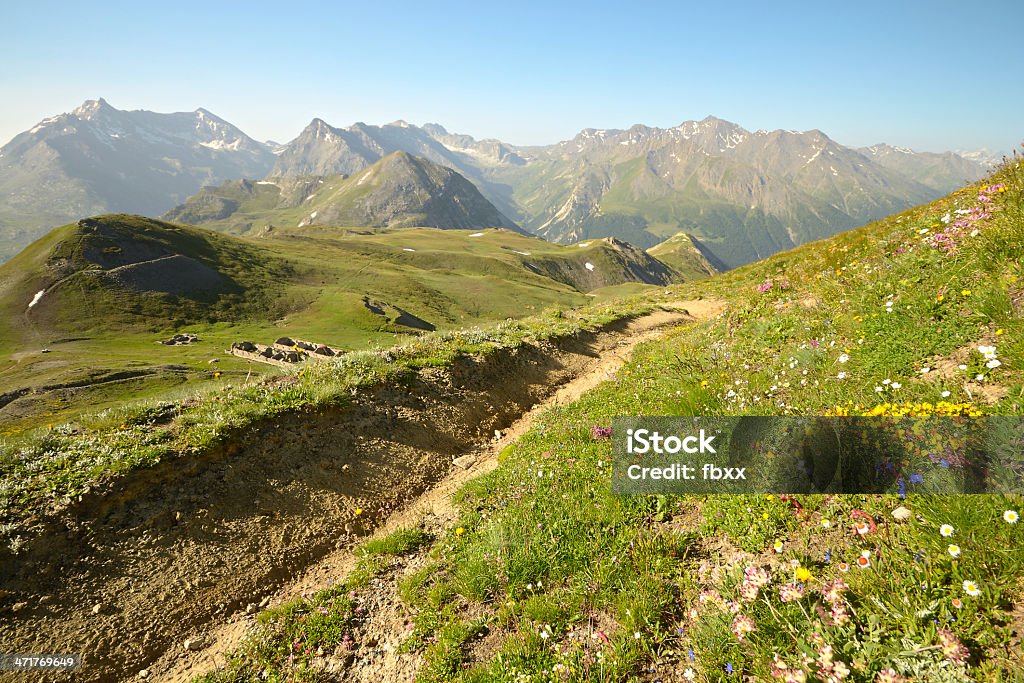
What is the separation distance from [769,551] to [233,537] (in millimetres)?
9306

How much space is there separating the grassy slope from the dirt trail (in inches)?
46.7

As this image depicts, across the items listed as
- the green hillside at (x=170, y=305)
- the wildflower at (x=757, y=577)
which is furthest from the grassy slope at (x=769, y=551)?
the green hillside at (x=170, y=305)

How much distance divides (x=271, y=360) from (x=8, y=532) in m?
55.7

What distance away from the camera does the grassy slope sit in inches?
142

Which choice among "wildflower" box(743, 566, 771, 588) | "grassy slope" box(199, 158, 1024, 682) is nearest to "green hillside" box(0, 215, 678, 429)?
"grassy slope" box(199, 158, 1024, 682)

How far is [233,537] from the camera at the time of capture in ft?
28.5

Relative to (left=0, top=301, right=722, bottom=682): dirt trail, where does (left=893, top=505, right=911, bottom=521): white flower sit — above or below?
above

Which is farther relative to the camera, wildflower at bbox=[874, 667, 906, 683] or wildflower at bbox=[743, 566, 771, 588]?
wildflower at bbox=[743, 566, 771, 588]

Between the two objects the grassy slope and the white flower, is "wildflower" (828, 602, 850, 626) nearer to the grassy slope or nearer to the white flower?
the grassy slope

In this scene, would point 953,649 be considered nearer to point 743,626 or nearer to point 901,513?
point 743,626

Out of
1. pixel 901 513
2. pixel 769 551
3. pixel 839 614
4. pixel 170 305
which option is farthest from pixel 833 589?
pixel 170 305

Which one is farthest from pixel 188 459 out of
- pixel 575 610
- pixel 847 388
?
pixel 847 388

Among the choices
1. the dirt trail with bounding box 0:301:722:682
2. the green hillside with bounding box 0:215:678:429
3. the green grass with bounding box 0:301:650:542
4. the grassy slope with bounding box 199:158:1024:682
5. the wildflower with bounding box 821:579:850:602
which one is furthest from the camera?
the green hillside with bounding box 0:215:678:429

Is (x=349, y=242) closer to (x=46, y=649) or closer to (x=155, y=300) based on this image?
(x=155, y=300)
